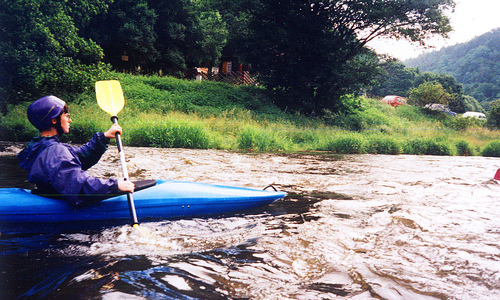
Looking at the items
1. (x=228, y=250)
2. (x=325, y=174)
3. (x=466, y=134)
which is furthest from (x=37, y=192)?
(x=466, y=134)

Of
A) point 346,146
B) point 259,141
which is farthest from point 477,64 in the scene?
point 259,141

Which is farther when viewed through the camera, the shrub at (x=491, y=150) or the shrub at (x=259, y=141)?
the shrub at (x=491, y=150)

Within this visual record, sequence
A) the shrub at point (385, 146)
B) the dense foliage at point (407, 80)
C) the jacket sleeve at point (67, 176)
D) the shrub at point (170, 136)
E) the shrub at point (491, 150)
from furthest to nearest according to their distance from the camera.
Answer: the dense foliage at point (407, 80), the shrub at point (491, 150), the shrub at point (385, 146), the shrub at point (170, 136), the jacket sleeve at point (67, 176)

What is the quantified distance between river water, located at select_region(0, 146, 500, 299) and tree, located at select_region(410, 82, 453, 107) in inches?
754

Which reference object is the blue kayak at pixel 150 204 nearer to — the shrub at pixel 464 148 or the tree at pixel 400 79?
the shrub at pixel 464 148

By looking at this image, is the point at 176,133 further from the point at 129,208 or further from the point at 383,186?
the point at 129,208

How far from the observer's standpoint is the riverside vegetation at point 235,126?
8273mm

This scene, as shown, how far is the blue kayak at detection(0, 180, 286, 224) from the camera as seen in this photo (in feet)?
8.33

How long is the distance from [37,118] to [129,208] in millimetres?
917

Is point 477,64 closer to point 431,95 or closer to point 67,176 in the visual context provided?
point 431,95

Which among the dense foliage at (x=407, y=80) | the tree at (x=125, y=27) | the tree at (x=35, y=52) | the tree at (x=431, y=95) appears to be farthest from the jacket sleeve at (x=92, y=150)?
the dense foliage at (x=407, y=80)

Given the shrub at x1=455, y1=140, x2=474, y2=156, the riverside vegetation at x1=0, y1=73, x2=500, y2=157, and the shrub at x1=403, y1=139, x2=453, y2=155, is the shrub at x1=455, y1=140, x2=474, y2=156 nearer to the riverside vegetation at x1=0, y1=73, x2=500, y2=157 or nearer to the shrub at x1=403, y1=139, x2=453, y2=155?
the riverside vegetation at x1=0, y1=73, x2=500, y2=157

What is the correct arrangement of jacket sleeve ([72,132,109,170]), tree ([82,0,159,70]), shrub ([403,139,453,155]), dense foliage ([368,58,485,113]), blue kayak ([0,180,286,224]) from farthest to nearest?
dense foliage ([368,58,485,113]), tree ([82,0,159,70]), shrub ([403,139,453,155]), jacket sleeve ([72,132,109,170]), blue kayak ([0,180,286,224])

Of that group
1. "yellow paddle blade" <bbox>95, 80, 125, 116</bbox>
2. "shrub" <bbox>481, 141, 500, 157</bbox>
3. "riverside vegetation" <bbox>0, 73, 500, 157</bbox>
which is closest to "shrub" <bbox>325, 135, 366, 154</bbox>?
"riverside vegetation" <bbox>0, 73, 500, 157</bbox>
